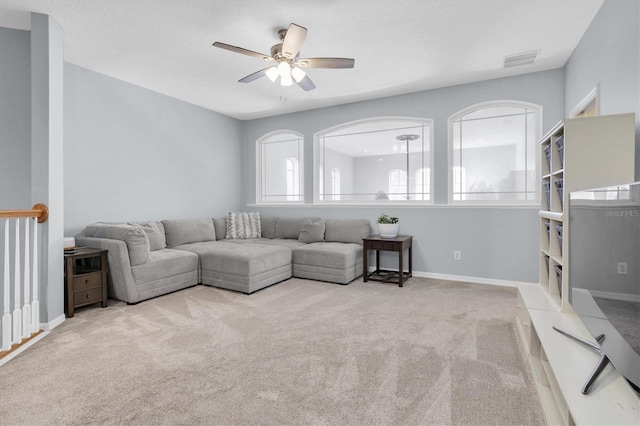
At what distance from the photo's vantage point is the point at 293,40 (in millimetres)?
2680

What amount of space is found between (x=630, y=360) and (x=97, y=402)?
8.09ft

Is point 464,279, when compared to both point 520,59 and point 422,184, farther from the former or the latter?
point 520,59

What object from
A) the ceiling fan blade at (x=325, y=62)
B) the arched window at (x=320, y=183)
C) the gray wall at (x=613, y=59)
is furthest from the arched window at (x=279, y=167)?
the gray wall at (x=613, y=59)

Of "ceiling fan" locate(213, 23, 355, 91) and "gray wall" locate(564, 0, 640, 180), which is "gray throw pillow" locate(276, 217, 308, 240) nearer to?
"ceiling fan" locate(213, 23, 355, 91)

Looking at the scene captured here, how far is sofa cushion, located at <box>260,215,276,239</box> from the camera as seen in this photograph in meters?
5.62

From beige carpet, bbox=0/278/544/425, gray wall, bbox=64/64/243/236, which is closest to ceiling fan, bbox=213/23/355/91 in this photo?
gray wall, bbox=64/64/243/236

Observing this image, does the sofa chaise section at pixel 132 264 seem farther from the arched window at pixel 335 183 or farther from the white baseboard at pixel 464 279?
the white baseboard at pixel 464 279

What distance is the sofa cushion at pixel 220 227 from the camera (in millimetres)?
5387

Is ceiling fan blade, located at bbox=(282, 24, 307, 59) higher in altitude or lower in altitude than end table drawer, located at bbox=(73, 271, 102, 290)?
higher

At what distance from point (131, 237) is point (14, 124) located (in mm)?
1589

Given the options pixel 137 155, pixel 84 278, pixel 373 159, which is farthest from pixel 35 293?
pixel 373 159

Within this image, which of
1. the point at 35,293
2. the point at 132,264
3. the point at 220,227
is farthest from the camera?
the point at 220,227

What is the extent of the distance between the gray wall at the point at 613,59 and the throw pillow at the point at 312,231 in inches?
136

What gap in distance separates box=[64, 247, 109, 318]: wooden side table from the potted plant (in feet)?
10.9
